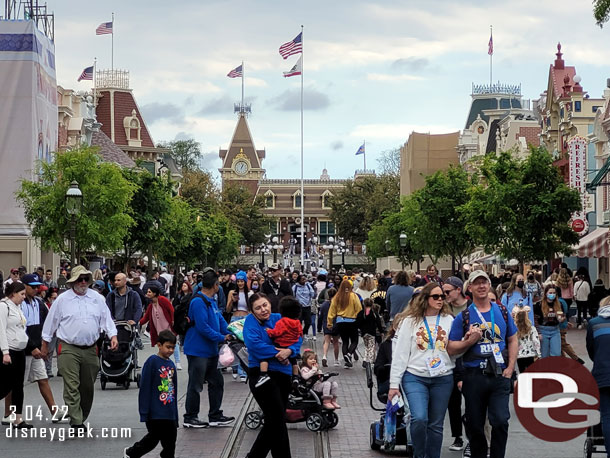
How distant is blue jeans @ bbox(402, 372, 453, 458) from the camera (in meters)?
9.62

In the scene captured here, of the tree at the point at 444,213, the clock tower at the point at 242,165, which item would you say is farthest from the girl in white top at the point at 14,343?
the clock tower at the point at 242,165

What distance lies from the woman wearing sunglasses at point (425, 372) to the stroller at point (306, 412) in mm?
3746

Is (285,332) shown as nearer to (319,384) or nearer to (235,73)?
(319,384)

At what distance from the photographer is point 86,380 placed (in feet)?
41.1

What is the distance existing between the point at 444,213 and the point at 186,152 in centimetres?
6799

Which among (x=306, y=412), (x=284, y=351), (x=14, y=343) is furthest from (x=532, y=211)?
(x=284, y=351)

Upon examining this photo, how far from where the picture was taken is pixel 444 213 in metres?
60.7

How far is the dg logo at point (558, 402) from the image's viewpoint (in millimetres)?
11812

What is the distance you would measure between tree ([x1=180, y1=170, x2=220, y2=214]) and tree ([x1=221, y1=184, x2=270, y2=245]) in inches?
358

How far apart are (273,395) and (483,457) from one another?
1.90m

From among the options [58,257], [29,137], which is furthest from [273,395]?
[58,257]

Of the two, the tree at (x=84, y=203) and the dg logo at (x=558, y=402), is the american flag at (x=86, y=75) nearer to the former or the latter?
the tree at (x=84, y=203)

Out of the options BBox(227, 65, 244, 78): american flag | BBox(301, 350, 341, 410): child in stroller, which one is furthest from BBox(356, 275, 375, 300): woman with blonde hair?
BBox(227, 65, 244, 78): american flag

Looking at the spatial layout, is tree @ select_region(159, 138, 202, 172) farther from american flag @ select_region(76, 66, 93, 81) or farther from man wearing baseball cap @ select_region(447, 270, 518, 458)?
man wearing baseball cap @ select_region(447, 270, 518, 458)
